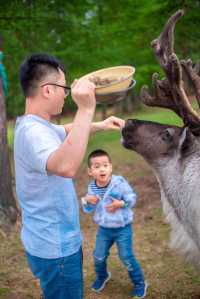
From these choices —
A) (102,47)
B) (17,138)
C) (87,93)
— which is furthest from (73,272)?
(102,47)

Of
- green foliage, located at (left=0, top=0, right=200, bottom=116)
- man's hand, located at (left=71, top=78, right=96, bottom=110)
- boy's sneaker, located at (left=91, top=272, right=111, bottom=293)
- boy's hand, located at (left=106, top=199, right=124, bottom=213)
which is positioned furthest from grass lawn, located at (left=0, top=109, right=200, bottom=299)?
green foliage, located at (left=0, top=0, right=200, bottom=116)

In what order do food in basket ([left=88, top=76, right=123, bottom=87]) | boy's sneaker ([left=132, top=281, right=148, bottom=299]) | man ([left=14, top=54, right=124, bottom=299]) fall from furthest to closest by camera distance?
1. boy's sneaker ([left=132, top=281, right=148, bottom=299])
2. food in basket ([left=88, top=76, right=123, bottom=87])
3. man ([left=14, top=54, right=124, bottom=299])

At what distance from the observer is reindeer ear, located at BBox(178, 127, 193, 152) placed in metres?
3.07

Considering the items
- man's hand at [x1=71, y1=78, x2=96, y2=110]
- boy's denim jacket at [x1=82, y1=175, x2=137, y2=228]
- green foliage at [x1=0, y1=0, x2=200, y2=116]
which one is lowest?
boy's denim jacket at [x1=82, y1=175, x2=137, y2=228]

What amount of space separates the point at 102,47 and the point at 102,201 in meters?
6.83

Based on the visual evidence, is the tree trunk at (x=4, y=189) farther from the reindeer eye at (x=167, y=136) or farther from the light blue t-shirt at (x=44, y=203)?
the light blue t-shirt at (x=44, y=203)

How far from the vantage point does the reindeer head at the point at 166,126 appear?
3107mm

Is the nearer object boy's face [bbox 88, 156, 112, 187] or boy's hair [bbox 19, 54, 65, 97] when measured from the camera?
boy's hair [bbox 19, 54, 65, 97]

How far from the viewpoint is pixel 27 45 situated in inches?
348

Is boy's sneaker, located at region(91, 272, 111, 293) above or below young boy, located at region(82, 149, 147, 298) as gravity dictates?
below

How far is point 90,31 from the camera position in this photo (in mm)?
9461

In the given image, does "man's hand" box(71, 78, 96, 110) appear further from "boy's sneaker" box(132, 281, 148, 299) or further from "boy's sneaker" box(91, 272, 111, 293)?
"boy's sneaker" box(91, 272, 111, 293)

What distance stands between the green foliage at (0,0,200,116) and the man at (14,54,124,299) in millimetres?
5646

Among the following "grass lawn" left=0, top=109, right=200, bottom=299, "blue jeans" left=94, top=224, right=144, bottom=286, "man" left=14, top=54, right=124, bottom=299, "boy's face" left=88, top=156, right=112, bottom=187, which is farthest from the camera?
"grass lawn" left=0, top=109, right=200, bottom=299
